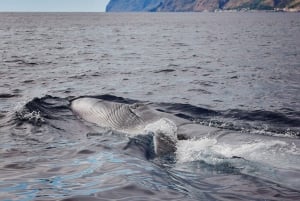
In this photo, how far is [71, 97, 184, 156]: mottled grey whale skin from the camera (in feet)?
43.0

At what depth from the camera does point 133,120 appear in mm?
15750

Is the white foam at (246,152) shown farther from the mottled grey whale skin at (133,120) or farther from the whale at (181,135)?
the mottled grey whale skin at (133,120)

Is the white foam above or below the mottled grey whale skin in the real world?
below

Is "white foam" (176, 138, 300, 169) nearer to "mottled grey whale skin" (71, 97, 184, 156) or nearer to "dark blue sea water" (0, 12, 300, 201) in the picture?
"dark blue sea water" (0, 12, 300, 201)

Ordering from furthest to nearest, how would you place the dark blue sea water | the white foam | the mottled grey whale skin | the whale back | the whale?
the whale back < the mottled grey whale skin < the whale < the white foam < the dark blue sea water

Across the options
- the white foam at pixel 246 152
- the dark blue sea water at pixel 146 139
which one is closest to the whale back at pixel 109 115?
the dark blue sea water at pixel 146 139

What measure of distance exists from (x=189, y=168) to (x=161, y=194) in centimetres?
228

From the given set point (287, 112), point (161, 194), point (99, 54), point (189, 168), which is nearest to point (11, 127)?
point (189, 168)

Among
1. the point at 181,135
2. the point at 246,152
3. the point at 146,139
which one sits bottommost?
the point at 246,152

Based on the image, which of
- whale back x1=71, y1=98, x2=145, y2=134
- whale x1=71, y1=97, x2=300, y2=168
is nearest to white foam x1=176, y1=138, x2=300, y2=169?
whale x1=71, y1=97, x2=300, y2=168

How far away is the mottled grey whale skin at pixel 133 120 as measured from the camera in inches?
516

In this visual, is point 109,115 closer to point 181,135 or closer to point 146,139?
point 146,139

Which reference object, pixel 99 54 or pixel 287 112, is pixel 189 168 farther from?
pixel 99 54

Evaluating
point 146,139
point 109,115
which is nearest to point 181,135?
point 146,139
